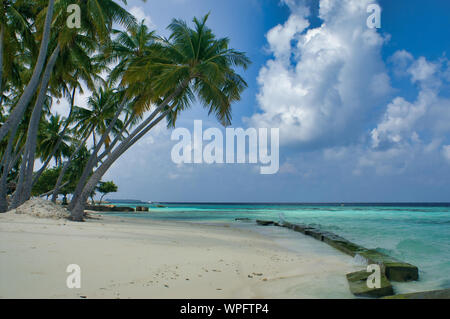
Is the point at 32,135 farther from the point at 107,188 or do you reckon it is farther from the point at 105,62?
the point at 107,188

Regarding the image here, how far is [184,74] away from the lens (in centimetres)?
1295

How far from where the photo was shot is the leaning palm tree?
12.3 meters

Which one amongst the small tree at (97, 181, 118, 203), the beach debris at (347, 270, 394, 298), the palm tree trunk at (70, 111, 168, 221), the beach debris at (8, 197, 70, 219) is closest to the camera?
the beach debris at (347, 270, 394, 298)

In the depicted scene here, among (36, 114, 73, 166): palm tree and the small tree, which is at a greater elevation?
(36, 114, 73, 166): palm tree

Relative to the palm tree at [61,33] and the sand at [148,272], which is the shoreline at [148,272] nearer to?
the sand at [148,272]

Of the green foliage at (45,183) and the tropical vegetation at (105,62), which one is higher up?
the tropical vegetation at (105,62)

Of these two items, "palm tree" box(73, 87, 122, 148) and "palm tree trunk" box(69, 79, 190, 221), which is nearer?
"palm tree trunk" box(69, 79, 190, 221)

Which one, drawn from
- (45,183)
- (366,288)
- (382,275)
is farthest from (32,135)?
(45,183)

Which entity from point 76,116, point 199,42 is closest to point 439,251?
point 199,42

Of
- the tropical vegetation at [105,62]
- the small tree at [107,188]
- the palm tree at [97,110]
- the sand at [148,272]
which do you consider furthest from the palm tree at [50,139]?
the small tree at [107,188]

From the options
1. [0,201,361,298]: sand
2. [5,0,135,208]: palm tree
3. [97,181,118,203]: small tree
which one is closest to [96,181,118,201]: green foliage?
[97,181,118,203]: small tree

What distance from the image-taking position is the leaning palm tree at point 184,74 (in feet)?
40.4

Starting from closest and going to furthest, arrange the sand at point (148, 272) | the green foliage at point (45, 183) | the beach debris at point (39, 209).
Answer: the sand at point (148, 272) < the beach debris at point (39, 209) < the green foliage at point (45, 183)

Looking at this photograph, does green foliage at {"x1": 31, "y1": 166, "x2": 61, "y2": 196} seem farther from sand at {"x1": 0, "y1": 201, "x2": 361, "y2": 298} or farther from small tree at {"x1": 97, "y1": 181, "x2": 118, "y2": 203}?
sand at {"x1": 0, "y1": 201, "x2": 361, "y2": 298}
